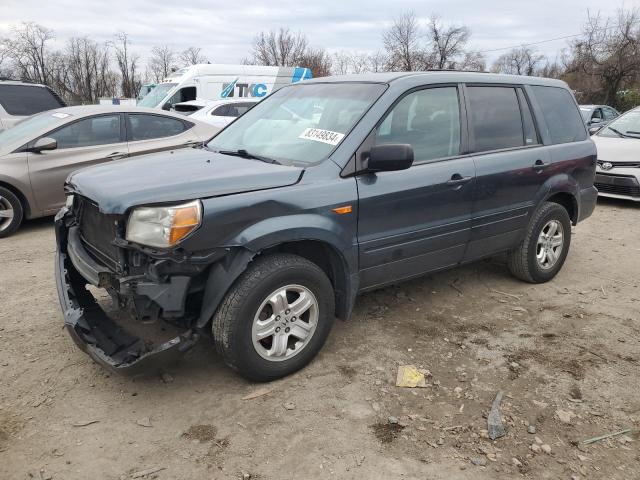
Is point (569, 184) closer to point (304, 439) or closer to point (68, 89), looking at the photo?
point (304, 439)

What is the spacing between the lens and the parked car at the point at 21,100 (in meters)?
9.12

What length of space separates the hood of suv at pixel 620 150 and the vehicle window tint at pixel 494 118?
204 inches

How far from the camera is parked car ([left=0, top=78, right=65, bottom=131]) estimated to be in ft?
29.9

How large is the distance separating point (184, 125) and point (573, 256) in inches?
216

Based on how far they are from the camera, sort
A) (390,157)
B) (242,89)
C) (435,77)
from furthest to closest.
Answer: (242,89) → (435,77) → (390,157)

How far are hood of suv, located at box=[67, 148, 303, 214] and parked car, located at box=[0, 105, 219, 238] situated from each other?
3.41 m

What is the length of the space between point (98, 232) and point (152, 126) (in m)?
4.44

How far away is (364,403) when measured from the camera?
305 centimetres

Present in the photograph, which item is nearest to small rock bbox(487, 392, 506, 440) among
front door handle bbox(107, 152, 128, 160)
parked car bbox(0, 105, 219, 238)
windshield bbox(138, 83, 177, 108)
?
parked car bbox(0, 105, 219, 238)

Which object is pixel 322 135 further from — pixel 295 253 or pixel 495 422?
pixel 495 422

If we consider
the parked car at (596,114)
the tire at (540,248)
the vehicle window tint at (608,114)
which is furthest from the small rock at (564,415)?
the vehicle window tint at (608,114)

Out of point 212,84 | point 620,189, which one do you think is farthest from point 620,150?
point 212,84

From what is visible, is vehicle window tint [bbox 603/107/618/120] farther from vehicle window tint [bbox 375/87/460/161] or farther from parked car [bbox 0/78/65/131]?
parked car [bbox 0/78/65/131]

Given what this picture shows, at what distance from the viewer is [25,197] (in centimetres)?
638
